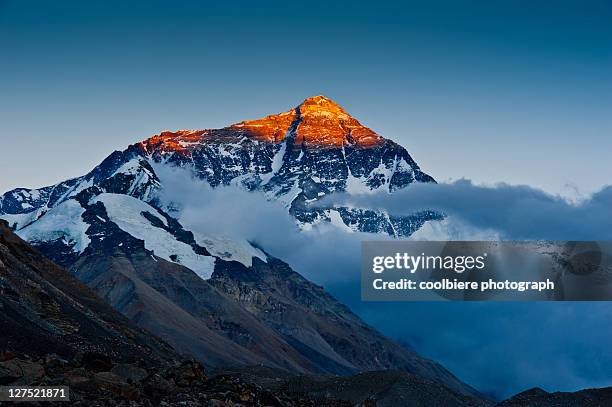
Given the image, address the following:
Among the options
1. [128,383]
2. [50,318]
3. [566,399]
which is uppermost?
[50,318]

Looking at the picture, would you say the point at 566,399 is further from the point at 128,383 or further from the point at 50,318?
the point at 128,383

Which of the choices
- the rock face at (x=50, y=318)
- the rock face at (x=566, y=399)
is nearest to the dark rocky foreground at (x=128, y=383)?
the rock face at (x=50, y=318)

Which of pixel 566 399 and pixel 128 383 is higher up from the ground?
pixel 566 399

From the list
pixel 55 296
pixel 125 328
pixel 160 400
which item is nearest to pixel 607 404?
pixel 160 400

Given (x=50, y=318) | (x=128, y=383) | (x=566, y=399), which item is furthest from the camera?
(x=50, y=318)

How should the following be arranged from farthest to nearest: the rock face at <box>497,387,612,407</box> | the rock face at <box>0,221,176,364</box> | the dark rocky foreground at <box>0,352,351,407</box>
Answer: the rock face at <box>497,387,612,407</box> < the rock face at <box>0,221,176,364</box> < the dark rocky foreground at <box>0,352,351,407</box>

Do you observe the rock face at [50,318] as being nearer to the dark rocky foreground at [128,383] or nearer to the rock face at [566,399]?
the dark rocky foreground at [128,383]

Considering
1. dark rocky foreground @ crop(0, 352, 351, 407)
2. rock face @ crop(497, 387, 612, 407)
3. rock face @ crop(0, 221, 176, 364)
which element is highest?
rock face @ crop(0, 221, 176, 364)

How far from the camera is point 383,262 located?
318 ft

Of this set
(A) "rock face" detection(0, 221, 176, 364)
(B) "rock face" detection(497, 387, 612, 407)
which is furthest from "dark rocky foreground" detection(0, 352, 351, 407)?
(B) "rock face" detection(497, 387, 612, 407)

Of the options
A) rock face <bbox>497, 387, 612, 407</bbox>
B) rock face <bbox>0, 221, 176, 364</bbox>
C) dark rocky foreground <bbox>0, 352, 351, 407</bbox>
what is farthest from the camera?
rock face <bbox>497, 387, 612, 407</bbox>

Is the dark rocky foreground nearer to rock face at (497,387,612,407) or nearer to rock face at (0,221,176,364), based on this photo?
rock face at (0,221,176,364)

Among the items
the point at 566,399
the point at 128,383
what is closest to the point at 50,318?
the point at 566,399

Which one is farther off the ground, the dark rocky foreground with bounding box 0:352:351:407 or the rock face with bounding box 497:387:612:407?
the rock face with bounding box 497:387:612:407
